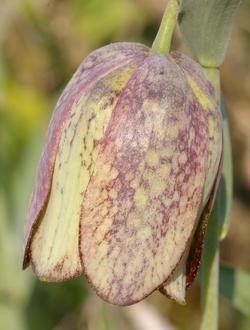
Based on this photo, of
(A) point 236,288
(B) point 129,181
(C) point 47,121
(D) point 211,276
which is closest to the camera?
(B) point 129,181

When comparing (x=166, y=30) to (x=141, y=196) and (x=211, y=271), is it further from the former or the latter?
(x=211, y=271)

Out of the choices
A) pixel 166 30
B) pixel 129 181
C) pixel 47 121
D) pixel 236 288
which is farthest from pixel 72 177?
pixel 47 121

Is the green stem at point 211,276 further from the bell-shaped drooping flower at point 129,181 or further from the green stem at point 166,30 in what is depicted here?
the green stem at point 166,30

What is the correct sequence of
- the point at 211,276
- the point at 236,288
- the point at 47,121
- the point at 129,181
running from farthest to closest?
the point at 47,121
the point at 236,288
the point at 211,276
the point at 129,181

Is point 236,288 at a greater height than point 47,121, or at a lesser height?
greater

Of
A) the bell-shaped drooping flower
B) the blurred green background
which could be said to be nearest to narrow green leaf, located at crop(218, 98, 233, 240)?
the bell-shaped drooping flower

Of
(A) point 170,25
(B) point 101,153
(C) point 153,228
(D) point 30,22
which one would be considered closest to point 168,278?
(C) point 153,228
